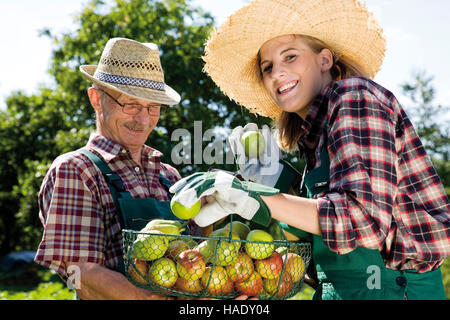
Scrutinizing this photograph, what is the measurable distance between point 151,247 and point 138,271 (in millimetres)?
106

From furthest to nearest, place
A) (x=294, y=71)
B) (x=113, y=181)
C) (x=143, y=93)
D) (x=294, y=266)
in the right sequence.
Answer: (x=143, y=93) < (x=113, y=181) < (x=294, y=71) < (x=294, y=266)

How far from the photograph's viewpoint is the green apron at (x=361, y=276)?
80.3 inches

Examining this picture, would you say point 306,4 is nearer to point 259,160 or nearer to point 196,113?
point 259,160

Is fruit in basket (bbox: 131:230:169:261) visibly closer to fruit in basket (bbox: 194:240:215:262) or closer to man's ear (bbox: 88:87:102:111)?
fruit in basket (bbox: 194:240:215:262)

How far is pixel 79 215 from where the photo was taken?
8.32 ft

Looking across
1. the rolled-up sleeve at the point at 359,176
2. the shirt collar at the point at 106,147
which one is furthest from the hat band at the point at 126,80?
the rolled-up sleeve at the point at 359,176

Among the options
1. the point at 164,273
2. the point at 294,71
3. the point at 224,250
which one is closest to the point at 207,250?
the point at 224,250

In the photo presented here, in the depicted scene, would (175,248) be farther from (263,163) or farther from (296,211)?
(263,163)

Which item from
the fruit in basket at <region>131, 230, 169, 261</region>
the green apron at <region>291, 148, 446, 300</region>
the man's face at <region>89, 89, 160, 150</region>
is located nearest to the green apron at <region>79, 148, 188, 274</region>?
the man's face at <region>89, 89, 160, 150</region>

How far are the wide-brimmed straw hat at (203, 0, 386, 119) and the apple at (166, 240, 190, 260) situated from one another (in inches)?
46.8

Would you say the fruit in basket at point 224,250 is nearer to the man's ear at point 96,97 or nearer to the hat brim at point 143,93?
the hat brim at point 143,93

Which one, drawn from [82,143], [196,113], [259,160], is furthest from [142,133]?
[82,143]

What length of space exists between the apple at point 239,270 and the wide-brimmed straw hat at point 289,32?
1201mm

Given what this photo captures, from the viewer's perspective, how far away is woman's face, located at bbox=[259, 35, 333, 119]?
2.31 m
